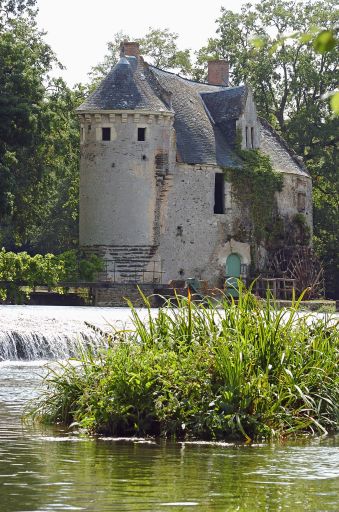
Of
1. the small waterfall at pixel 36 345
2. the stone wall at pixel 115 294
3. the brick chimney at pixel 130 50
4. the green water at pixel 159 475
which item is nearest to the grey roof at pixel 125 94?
the brick chimney at pixel 130 50

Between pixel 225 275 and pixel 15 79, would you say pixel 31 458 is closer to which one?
pixel 15 79

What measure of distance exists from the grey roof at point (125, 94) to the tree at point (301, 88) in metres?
10.1

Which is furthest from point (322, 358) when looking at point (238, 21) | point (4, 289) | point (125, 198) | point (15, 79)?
point (238, 21)

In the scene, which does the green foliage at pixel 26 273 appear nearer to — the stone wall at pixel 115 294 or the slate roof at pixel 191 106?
the stone wall at pixel 115 294

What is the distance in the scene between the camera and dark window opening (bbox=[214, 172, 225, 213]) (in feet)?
179

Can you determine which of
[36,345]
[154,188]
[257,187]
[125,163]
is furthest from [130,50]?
[36,345]

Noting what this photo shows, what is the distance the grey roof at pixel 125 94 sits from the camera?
5178cm

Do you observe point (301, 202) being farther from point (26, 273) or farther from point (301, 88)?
point (26, 273)

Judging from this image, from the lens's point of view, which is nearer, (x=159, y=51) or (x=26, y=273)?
(x=26, y=273)

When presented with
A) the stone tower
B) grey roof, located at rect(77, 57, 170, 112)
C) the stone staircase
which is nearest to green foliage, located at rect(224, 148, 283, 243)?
the stone tower

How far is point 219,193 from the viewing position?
54906 millimetres

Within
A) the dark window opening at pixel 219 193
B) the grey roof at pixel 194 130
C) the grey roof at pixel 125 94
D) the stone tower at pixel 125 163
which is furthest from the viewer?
the dark window opening at pixel 219 193

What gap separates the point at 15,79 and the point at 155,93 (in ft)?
24.4

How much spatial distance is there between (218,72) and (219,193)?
919 cm
